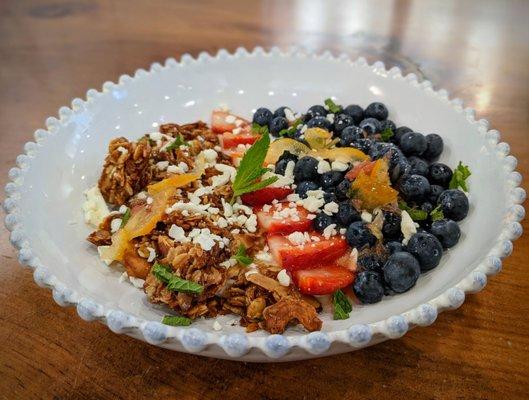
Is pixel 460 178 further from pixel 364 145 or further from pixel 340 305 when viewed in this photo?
pixel 340 305

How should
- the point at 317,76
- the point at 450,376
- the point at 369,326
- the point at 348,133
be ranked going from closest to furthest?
1. the point at 369,326
2. the point at 450,376
3. the point at 348,133
4. the point at 317,76

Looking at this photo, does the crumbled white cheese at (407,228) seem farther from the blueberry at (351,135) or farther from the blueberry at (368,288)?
the blueberry at (351,135)

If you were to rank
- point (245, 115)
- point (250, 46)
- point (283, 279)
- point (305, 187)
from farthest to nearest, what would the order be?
point (250, 46) < point (245, 115) < point (305, 187) < point (283, 279)

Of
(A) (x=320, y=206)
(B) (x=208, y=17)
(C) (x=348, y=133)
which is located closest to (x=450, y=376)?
(A) (x=320, y=206)

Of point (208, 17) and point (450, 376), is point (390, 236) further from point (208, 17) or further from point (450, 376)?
point (208, 17)

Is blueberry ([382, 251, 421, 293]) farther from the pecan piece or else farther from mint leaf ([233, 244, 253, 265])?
mint leaf ([233, 244, 253, 265])

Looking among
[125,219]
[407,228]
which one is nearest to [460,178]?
[407,228]
